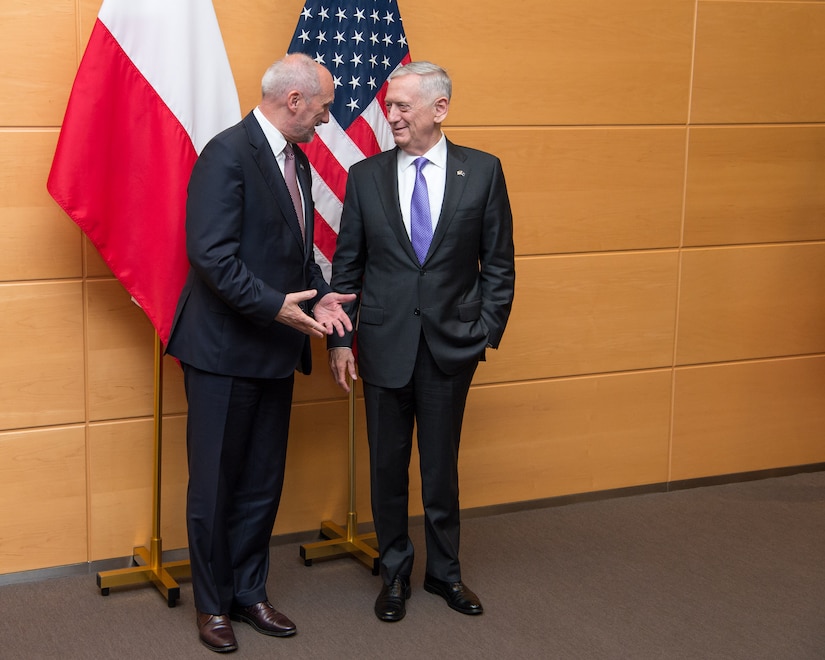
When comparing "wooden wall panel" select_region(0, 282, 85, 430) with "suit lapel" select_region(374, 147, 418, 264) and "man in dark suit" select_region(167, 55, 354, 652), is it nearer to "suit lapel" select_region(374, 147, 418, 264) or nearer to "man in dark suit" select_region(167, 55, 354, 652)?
"man in dark suit" select_region(167, 55, 354, 652)

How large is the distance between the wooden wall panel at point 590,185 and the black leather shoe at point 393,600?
5.08 ft

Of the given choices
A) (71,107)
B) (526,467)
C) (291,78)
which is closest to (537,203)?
(526,467)

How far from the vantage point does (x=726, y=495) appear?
4.98 metres

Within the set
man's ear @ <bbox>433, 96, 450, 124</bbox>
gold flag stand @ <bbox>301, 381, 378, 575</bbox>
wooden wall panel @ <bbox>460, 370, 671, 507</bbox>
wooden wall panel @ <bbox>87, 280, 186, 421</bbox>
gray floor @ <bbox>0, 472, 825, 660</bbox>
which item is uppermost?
man's ear @ <bbox>433, 96, 450, 124</bbox>

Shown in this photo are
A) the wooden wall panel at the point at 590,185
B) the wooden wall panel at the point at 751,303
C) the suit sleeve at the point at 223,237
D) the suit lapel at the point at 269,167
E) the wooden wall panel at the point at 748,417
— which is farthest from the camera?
the wooden wall panel at the point at 748,417

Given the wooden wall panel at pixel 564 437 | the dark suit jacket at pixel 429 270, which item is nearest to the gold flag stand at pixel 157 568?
the dark suit jacket at pixel 429 270

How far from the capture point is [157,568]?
3.83 m

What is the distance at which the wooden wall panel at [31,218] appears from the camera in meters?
3.60

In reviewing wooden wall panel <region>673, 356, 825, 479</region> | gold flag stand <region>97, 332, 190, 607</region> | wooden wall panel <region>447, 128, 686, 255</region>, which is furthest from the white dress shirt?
wooden wall panel <region>673, 356, 825, 479</region>

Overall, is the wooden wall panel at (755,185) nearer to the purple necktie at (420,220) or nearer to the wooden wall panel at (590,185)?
the wooden wall panel at (590,185)

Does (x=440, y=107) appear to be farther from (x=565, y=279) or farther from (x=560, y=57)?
(x=565, y=279)

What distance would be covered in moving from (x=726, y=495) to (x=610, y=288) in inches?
44.9

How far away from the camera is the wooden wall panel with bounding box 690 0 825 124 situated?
472cm

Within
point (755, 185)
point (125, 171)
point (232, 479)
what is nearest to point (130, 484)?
point (232, 479)
